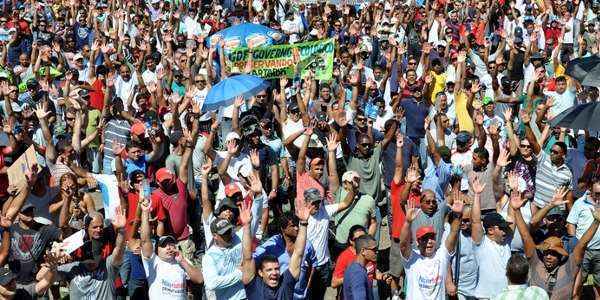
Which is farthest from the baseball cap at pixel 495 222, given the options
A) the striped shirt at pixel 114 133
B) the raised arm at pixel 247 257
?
the striped shirt at pixel 114 133

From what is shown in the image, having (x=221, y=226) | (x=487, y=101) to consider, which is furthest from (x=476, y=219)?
(x=487, y=101)

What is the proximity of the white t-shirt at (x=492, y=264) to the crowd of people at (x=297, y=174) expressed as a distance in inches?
0.6

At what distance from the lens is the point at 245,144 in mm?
10266

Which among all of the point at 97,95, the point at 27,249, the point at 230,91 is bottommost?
the point at 97,95

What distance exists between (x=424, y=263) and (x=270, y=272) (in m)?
1.25

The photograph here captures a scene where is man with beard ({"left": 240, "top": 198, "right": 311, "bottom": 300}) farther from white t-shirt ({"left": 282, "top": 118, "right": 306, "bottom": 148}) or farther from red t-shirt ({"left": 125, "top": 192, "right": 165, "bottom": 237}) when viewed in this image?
white t-shirt ({"left": 282, "top": 118, "right": 306, "bottom": 148})

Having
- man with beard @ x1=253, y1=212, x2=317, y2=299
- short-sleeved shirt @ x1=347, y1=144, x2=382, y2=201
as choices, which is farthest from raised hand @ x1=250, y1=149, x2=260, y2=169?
short-sleeved shirt @ x1=347, y1=144, x2=382, y2=201

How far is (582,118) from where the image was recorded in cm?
963

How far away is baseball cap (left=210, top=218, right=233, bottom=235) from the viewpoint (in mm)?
7551

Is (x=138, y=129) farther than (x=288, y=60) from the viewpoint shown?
No

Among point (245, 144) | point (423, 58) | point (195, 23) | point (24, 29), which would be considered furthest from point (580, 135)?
point (24, 29)

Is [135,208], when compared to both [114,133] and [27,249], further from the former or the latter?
[114,133]

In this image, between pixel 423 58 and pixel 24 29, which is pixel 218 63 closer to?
pixel 423 58

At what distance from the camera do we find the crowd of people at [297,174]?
25.0 feet
